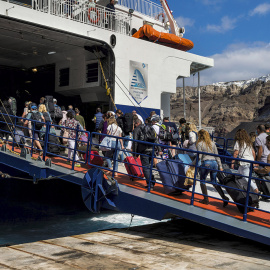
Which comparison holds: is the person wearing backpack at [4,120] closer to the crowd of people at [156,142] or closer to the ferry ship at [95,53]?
the crowd of people at [156,142]

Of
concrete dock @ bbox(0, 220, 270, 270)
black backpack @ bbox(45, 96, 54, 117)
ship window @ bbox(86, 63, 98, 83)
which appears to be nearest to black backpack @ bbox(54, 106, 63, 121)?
black backpack @ bbox(45, 96, 54, 117)

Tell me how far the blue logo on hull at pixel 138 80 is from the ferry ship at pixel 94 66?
4 centimetres

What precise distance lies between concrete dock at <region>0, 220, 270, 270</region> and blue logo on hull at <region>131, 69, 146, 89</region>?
8.90m

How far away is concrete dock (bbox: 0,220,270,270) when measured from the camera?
4945 mm

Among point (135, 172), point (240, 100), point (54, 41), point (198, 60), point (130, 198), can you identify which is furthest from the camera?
point (240, 100)

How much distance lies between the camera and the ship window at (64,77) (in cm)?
1722

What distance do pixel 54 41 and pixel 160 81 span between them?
4.75 m

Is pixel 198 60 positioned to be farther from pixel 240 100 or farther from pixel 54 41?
pixel 240 100

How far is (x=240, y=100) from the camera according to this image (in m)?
72.5

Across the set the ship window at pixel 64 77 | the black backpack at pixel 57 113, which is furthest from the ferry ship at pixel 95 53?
the black backpack at pixel 57 113

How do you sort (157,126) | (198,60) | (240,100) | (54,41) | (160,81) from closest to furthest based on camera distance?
(157,126), (54,41), (160,81), (198,60), (240,100)

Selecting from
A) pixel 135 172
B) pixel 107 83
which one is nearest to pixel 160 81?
pixel 107 83

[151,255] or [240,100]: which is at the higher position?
[240,100]

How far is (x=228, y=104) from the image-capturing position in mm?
71375
